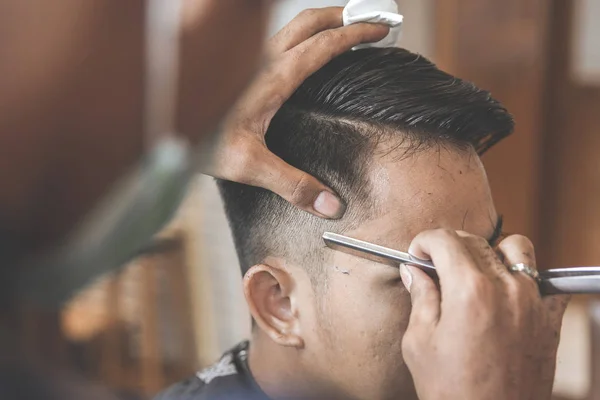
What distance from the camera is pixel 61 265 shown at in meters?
Answer: 0.31

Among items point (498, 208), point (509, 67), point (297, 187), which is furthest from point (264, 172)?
point (509, 67)

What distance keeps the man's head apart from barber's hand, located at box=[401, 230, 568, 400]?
0.08 meters

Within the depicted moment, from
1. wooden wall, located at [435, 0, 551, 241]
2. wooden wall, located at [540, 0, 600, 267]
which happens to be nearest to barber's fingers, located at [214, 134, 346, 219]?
wooden wall, located at [435, 0, 551, 241]

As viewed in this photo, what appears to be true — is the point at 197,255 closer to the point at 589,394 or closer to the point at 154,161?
the point at 589,394

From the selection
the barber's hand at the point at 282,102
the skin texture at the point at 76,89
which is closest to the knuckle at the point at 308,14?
the barber's hand at the point at 282,102

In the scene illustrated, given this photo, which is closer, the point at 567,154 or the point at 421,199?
the point at 421,199

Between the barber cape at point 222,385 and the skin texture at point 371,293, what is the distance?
67 mm

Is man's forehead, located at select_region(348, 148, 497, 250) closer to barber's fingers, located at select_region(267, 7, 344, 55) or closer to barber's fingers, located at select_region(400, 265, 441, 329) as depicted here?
barber's fingers, located at select_region(400, 265, 441, 329)

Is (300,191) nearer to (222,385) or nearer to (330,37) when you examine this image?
(330,37)

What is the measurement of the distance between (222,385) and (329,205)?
11.8 inches

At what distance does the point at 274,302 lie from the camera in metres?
0.88

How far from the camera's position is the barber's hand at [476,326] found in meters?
0.69

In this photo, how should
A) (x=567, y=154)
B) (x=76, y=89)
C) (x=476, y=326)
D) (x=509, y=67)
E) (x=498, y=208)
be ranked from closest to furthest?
(x=76, y=89) → (x=476, y=326) → (x=498, y=208) → (x=509, y=67) → (x=567, y=154)

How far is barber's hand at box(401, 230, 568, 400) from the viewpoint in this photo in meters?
0.69
